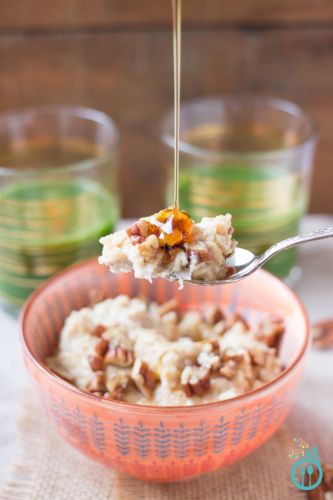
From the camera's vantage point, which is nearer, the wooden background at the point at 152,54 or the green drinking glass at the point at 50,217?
the green drinking glass at the point at 50,217

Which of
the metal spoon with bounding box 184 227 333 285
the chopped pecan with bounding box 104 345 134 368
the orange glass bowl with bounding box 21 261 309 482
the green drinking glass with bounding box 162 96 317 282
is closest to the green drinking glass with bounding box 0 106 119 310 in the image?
the green drinking glass with bounding box 162 96 317 282

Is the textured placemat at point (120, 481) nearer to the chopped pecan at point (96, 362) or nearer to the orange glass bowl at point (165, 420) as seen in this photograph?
the orange glass bowl at point (165, 420)

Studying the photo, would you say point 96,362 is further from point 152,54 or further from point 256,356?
point 152,54

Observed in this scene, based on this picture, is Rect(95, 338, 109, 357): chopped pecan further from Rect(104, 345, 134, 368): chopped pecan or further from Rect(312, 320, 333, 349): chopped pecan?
Rect(312, 320, 333, 349): chopped pecan

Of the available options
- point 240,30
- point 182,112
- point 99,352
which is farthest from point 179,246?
point 240,30

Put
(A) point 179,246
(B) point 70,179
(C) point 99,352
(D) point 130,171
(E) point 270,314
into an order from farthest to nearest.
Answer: (D) point 130,171, (B) point 70,179, (E) point 270,314, (C) point 99,352, (A) point 179,246

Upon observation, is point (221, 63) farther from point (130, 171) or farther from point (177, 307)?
point (177, 307)

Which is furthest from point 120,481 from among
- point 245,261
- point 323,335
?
point 323,335

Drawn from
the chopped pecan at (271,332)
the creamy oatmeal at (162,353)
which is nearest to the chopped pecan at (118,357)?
the creamy oatmeal at (162,353)
